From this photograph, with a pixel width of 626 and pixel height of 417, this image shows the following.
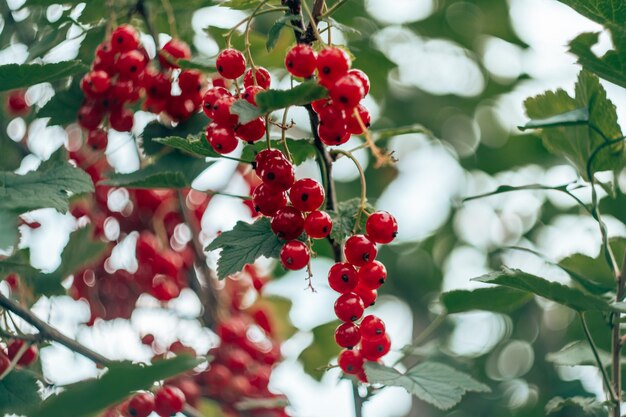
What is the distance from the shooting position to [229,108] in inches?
54.7

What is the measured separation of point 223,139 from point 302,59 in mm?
246

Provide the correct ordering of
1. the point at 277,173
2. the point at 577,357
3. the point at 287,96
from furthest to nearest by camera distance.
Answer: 1. the point at 577,357
2. the point at 277,173
3. the point at 287,96

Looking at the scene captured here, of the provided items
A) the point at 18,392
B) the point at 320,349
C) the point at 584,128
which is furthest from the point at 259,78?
the point at 320,349

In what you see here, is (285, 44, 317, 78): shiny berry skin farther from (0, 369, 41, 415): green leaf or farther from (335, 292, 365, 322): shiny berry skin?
(0, 369, 41, 415): green leaf

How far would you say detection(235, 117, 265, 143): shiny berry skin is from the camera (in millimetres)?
1413

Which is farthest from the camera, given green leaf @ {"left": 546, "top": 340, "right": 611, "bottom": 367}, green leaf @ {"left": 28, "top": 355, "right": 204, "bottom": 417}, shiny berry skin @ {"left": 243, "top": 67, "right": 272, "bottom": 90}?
green leaf @ {"left": 546, "top": 340, "right": 611, "bottom": 367}

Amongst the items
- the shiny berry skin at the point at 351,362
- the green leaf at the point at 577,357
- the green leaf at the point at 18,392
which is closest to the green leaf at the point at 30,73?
the green leaf at the point at 18,392

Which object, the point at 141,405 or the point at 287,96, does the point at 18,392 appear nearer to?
the point at 141,405

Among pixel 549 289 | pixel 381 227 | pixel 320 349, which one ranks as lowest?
pixel 320 349

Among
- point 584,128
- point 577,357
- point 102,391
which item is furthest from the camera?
point 577,357

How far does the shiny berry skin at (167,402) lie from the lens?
6.15 feet

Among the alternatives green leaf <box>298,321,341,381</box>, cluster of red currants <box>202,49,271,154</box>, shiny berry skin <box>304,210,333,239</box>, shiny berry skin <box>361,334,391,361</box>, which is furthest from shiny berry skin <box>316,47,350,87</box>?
green leaf <box>298,321,341,381</box>

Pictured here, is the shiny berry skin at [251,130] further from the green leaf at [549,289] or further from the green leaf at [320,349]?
the green leaf at [320,349]

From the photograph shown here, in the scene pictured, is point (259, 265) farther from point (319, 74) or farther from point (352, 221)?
point (319, 74)
